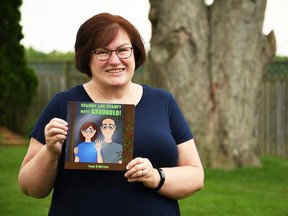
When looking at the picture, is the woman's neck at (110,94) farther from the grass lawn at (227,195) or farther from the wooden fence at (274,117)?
the wooden fence at (274,117)

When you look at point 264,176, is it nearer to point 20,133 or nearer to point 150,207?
point 150,207

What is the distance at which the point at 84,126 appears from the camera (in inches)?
104

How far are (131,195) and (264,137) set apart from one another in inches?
376

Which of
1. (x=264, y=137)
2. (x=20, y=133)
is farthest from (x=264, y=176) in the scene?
(x=20, y=133)

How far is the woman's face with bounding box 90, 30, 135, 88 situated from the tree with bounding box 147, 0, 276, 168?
6.24 metres

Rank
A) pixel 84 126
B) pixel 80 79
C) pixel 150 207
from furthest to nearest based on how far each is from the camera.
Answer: pixel 80 79, pixel 150 207, pixel 84 126

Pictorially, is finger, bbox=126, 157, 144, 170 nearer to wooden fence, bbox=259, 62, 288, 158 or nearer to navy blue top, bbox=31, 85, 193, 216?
Answer: navy blue top, bbox=31, 85, 193, 216

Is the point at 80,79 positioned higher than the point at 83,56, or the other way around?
the point at 80,79

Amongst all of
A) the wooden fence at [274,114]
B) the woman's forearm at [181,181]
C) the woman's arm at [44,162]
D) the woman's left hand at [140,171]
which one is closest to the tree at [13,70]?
the wooden fence at [274,114]

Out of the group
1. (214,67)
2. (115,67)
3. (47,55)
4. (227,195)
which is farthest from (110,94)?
(47,55)

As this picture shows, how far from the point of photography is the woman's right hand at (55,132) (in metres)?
2.58

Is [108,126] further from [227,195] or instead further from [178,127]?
[227,195]

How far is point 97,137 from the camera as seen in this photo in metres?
2.65

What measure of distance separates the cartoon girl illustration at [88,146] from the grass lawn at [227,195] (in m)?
3.73
